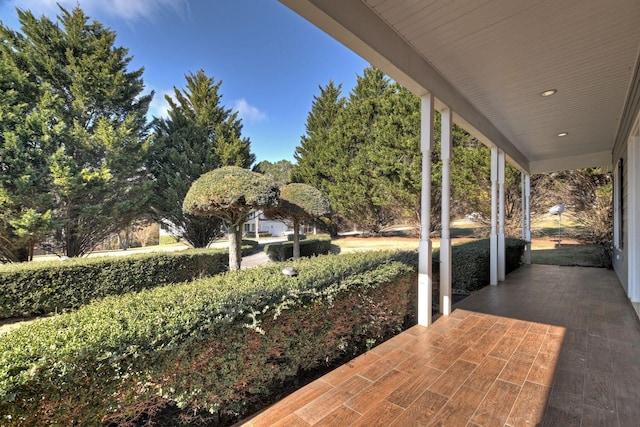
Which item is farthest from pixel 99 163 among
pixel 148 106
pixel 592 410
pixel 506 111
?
pixel 592 410

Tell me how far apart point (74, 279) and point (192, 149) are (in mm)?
9475

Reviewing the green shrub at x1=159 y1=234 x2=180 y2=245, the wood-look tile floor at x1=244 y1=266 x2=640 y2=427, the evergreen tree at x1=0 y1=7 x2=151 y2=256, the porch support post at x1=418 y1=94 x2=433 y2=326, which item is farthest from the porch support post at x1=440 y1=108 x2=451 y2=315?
the green shrub at x1=159 y1=234 x2=180 y2=245

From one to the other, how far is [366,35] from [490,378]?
287 centimetres

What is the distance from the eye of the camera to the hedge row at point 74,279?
4496 millimetres

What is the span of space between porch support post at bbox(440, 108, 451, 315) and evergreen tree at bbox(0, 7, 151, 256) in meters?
10.1

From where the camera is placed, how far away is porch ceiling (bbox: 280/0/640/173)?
2.18m

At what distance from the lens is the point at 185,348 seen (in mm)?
1531

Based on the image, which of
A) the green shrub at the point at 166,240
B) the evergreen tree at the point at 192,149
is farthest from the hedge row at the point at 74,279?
the green shrub at the point at 166,240

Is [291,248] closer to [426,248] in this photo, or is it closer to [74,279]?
[74,279]

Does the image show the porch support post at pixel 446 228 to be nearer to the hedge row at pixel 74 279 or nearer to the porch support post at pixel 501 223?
the porch support post at pixel 501 223

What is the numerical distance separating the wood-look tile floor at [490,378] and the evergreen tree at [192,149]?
11756 mm

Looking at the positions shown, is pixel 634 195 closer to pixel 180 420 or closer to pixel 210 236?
pixel 180 420

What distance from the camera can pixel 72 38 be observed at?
968 centimetres

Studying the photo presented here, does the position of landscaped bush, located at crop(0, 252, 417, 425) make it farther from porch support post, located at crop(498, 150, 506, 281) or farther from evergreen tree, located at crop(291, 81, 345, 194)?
evergreen tree, located at crop(291, 81, 345, 194)
